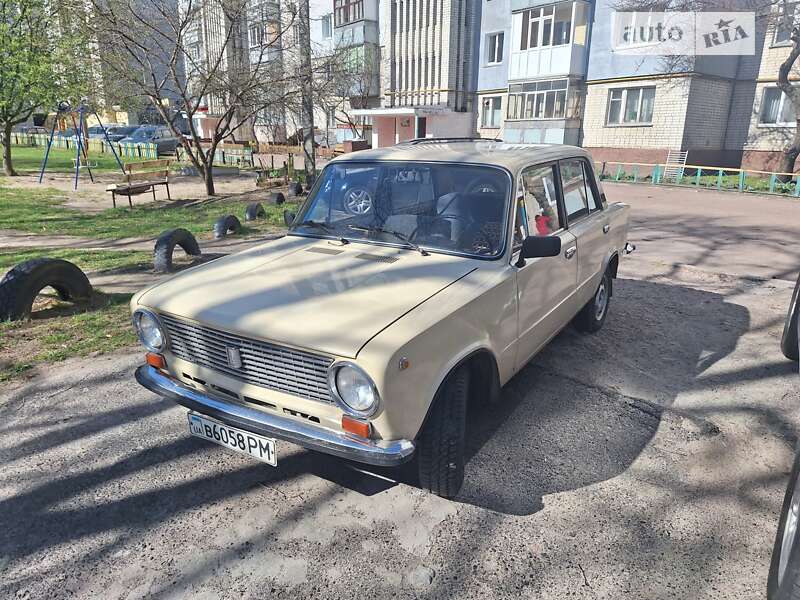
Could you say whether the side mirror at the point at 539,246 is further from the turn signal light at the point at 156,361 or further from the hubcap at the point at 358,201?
the turn signal light at the point at 156,361

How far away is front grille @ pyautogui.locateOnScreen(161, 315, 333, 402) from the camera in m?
2.62

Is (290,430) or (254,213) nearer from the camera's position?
(290,430)

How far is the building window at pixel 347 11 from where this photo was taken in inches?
1622

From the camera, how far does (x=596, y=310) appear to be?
5.39 m

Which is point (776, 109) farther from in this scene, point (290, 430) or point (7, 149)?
point (7, 149)

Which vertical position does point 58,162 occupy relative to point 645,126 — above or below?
below

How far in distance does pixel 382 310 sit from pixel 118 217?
12592mm

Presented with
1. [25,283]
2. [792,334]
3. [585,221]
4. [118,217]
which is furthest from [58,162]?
[792,334]

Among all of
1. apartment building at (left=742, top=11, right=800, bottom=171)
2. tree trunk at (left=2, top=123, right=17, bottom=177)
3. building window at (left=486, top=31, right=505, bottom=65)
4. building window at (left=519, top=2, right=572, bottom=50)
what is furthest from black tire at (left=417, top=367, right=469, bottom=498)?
building window at (left=486, top=31, right=505, bottom=65)

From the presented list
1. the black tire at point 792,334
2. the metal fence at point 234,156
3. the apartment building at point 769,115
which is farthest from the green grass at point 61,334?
the apartment building at point 769,115

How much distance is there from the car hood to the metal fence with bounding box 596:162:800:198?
16.9m

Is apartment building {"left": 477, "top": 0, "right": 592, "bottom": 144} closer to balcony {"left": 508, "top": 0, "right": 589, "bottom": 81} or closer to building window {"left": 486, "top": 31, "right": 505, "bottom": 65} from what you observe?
balcony {"left": 508, "top": 0, "right": 589, "bottom": 81}

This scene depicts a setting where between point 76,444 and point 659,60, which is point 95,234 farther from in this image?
point 659,60

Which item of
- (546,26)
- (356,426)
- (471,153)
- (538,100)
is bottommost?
(356,426)
